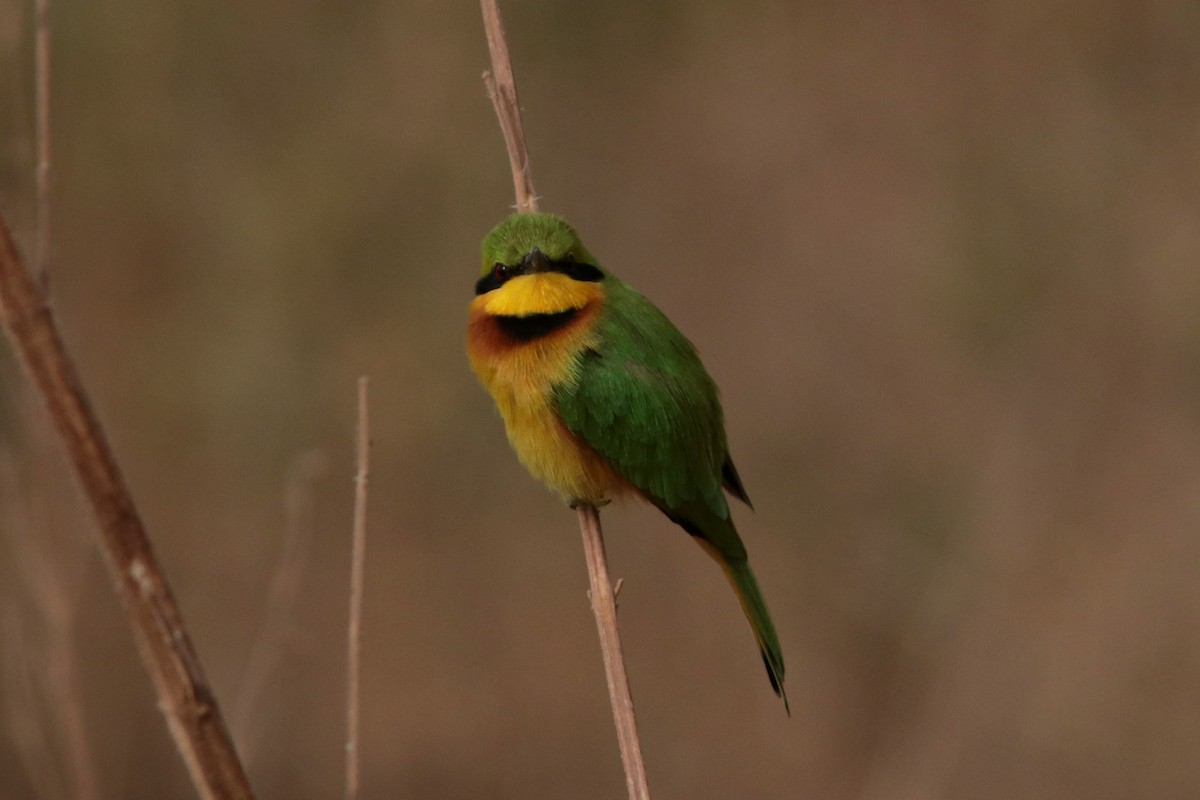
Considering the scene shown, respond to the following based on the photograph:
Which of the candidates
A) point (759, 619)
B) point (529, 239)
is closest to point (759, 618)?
point (759, 619)

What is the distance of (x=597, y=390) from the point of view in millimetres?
2180

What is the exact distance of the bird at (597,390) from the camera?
7.09ft

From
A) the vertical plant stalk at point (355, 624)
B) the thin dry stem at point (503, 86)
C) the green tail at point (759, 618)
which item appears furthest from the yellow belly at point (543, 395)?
the vertical plant stalk at point (355, 624)

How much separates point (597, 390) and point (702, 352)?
2215mm

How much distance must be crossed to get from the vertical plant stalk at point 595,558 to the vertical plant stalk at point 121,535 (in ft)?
2.36

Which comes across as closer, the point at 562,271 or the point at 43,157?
the point at 43,157

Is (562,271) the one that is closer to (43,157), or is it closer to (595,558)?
(595,558)

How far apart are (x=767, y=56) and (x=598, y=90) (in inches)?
23.9

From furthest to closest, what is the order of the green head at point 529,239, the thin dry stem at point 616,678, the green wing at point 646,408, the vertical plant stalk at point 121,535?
the green wing at point 646,408 < the green head at point 529,239 < the thin dry stem at point 616,678 < the vertical plant stalk at point 121,535

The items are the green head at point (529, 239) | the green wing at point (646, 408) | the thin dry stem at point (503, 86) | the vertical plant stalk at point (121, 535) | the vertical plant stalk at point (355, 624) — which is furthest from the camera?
the green wing at point (646, 408)

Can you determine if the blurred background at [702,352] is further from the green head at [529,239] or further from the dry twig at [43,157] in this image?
the dry twig at [43,157]

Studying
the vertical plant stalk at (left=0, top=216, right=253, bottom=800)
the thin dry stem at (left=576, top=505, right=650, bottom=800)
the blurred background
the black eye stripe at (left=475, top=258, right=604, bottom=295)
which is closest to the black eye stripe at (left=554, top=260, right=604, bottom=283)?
the black eye stripe at (left=475, top=258, right=604, bottom=295)

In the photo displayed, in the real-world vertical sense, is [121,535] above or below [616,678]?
above

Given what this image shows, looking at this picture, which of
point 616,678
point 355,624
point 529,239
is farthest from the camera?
point 529,239
